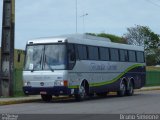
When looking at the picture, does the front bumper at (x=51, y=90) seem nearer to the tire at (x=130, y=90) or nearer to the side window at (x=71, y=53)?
the side window at (x=71, y=53)

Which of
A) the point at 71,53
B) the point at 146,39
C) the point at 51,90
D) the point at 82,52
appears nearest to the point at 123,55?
the point at 82,52

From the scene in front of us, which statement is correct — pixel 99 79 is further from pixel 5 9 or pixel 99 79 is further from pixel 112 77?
pixel 5 9

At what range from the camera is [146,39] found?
120 meters

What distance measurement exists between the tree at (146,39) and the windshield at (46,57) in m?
88.0

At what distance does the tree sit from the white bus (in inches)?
3288

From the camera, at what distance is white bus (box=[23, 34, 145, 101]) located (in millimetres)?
22781

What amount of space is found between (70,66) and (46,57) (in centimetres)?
127

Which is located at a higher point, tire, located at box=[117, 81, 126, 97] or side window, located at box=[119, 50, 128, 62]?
side window, located at box=[119, 50, 128, 62]

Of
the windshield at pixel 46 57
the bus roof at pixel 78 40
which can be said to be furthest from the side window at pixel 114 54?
the windshield at pixel 46 57

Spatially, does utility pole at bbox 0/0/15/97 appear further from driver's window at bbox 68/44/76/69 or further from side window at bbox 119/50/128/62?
side window at bbox 119/50/128/62

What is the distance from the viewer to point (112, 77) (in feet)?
93.5

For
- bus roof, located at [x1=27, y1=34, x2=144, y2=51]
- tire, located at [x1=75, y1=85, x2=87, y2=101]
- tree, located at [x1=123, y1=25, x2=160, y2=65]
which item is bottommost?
tire, located at [x1=75, y1=85, x2=87, y2=101]

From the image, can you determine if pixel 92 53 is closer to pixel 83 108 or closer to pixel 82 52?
pixel 82 52

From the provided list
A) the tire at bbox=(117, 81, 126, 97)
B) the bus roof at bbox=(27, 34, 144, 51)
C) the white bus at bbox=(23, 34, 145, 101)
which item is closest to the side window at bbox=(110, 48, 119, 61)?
the white bus at bbox=(23, 34, 145, 101)
